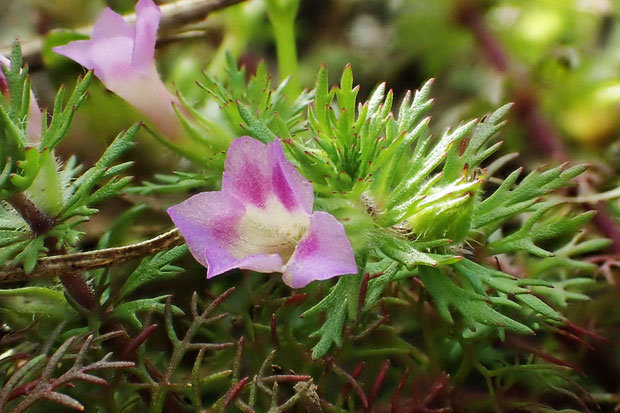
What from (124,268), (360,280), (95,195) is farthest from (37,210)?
(360,280)

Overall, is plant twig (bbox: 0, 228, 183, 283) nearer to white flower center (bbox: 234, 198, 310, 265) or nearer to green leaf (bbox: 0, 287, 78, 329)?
green leaf (bbox: 0, 287, 78, 329)

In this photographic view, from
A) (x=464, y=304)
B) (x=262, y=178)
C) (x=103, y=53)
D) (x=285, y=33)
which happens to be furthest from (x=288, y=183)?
(x=285, y=33)

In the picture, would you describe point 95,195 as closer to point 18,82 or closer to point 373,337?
point 18,82

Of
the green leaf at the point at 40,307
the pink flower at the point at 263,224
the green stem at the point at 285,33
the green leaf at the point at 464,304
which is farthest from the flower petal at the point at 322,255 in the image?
the green stem at the point at 285,33

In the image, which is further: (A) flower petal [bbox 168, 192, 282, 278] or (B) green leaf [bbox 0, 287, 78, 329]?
(B) green leaf [bbox 0, 287, 78, 329]

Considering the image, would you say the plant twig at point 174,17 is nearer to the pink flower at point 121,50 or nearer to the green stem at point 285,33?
the green stem at point 285,33

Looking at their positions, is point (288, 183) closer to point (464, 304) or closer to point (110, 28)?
point (464, 304)

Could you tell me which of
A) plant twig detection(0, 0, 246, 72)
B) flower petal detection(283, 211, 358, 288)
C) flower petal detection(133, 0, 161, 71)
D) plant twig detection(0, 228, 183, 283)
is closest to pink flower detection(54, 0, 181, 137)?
flower petal detection(133, 0, 161, 71)
